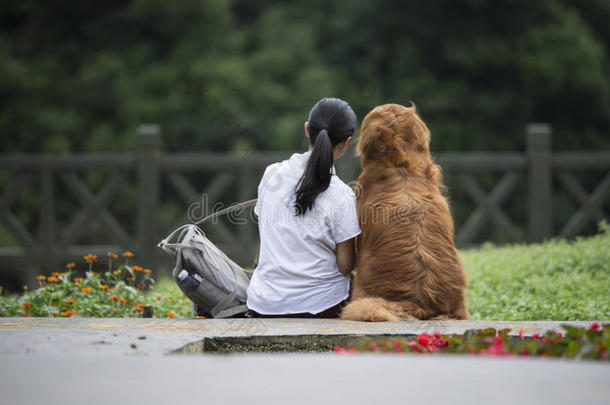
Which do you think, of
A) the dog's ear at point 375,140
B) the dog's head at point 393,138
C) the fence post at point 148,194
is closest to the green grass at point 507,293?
the dog's head at point 393,138

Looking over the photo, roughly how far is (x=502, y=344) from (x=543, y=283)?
2731mm

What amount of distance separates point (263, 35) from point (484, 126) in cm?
486

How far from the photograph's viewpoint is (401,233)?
370 cm

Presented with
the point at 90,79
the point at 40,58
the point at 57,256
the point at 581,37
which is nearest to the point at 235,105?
the point at 90,79

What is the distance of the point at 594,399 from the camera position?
218 cm

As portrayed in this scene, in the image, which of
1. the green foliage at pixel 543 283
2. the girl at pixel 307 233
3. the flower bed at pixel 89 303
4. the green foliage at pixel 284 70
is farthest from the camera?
the green foliage at pixel 284 70

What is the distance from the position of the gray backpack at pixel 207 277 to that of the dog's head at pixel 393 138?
0.79m

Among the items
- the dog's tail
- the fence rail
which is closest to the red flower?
the dog's tail

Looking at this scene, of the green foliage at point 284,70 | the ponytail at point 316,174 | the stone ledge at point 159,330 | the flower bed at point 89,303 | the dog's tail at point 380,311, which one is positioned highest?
the green foliage at point 284,70

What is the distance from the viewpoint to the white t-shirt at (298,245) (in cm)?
379

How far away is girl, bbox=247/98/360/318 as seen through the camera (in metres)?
3.78

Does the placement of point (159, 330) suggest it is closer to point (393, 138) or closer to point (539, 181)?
point (393, 138)

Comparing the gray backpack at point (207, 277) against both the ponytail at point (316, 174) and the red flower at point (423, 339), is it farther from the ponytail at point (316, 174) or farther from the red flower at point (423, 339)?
the red flower at point (423, 339)

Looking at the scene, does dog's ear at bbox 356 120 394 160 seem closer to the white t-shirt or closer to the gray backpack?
the white t-shirt
